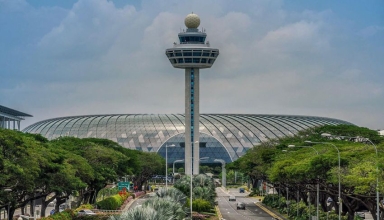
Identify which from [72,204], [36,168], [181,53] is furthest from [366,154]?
[181,53]

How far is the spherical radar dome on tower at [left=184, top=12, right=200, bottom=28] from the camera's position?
565 ft


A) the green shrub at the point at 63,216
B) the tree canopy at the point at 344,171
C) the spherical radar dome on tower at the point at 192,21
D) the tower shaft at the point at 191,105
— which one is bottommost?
the green shrub at the point at 63,216

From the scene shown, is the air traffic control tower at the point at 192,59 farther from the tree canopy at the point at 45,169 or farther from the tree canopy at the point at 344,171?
the tree canopy at the point at 344,171

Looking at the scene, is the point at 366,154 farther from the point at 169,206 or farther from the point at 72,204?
the point at 72,204

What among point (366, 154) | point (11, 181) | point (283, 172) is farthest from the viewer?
point (283, 172)

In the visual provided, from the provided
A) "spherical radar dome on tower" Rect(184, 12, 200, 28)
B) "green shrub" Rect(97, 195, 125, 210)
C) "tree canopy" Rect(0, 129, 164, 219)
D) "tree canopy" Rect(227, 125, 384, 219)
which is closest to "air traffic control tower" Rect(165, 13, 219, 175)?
"spherical radar dome on tower" Rect(184, 12, 200, 28)

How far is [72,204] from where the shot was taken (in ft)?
336

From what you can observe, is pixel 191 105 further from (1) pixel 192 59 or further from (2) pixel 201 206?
(2) pixel 201 206

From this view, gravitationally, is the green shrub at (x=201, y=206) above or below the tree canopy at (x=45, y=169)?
below

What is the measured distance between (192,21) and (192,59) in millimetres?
8827

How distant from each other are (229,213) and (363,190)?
42.2m

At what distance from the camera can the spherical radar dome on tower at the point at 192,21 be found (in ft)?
565

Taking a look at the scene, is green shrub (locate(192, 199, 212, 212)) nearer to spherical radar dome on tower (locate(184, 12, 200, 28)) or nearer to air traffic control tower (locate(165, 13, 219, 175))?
air traffic control tower (locate(165, 13, 219, 175))

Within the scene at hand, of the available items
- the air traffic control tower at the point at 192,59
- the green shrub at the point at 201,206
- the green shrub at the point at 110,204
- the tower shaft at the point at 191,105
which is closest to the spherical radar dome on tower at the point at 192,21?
the air traffic control tower at the point at 192,59
